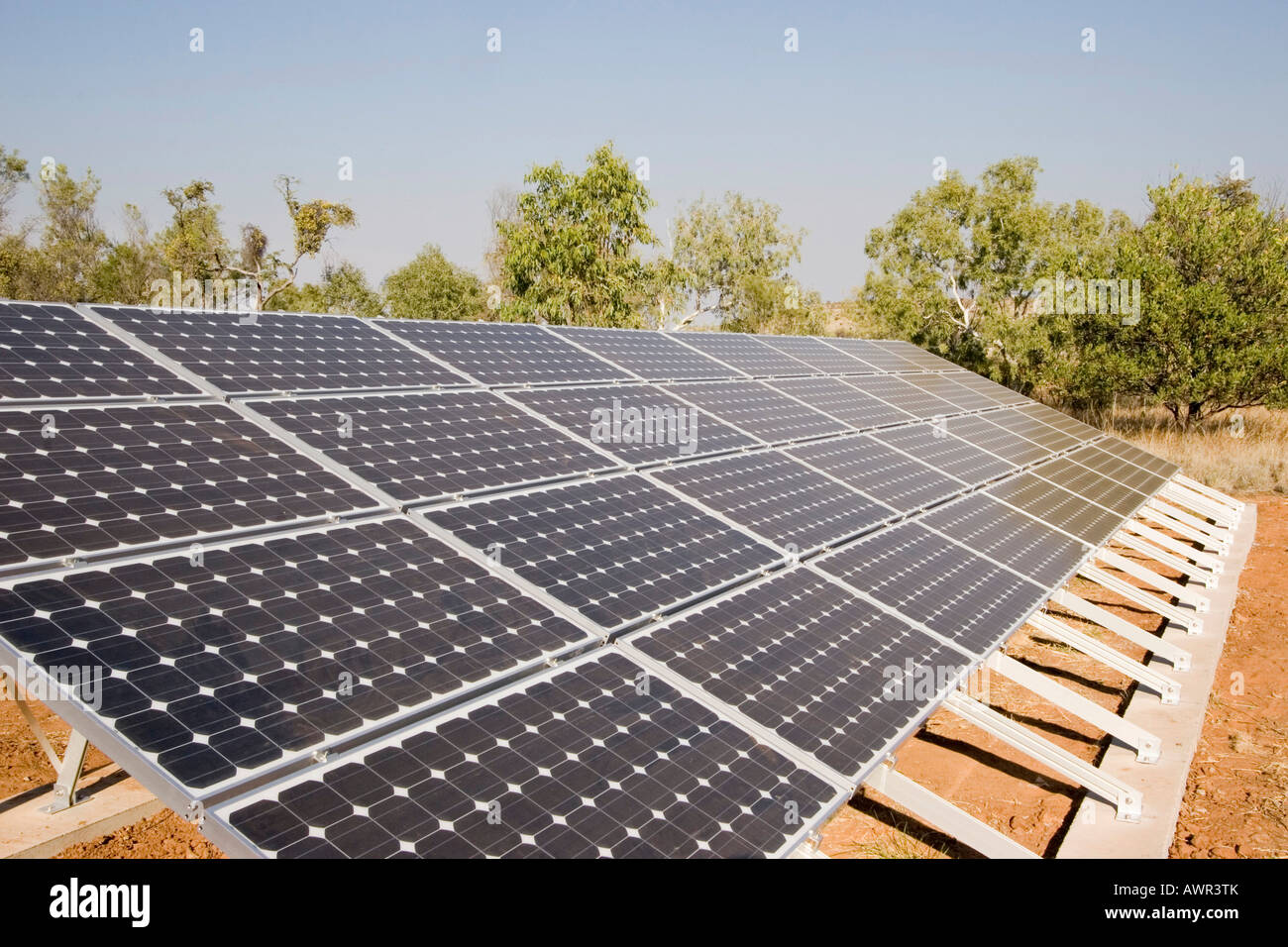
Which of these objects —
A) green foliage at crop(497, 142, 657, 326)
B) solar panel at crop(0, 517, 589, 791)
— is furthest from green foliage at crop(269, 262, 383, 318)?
solar panel at crop(0, 517, 589, 791)

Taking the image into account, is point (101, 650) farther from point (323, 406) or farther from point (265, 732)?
point (323, 406)

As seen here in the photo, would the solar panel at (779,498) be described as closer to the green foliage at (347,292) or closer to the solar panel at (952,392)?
the solar panel at (952,392)

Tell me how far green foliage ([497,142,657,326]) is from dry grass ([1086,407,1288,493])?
63.2ft

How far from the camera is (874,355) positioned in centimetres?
A: 2366

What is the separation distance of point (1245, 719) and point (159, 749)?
12848 mm

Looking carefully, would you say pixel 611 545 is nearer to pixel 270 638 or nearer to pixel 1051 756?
pixel 270 638

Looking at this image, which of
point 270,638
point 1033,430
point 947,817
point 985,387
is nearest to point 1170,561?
point 1033,430

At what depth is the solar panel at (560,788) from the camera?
4035 mm

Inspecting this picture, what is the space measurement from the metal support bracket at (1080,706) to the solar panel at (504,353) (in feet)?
20.9

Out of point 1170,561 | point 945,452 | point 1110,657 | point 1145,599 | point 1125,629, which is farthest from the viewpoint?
point 1170,561

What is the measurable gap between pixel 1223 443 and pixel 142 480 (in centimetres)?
3557

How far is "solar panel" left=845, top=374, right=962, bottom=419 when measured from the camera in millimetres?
18094

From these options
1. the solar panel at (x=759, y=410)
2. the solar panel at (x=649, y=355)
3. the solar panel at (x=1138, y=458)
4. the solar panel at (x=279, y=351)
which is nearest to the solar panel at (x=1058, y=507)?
the solar panel at (x=759, y=410)

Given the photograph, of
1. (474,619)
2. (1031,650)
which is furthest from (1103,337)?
(474,619)
